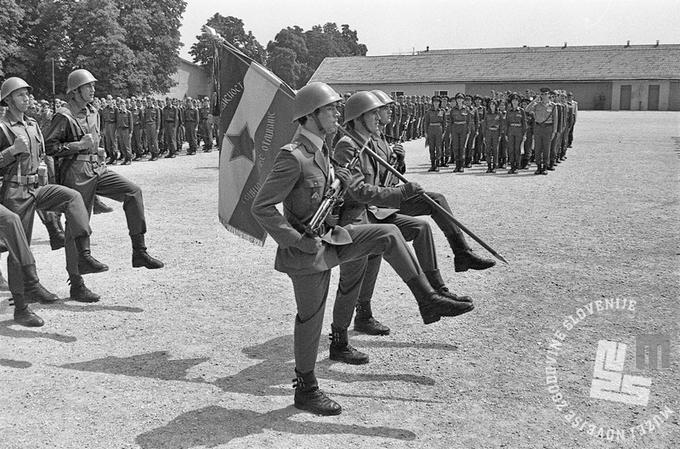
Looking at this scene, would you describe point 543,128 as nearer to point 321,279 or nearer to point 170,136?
point 170,136

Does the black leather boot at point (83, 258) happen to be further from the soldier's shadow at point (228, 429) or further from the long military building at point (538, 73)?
the long military building at point (538, 73)

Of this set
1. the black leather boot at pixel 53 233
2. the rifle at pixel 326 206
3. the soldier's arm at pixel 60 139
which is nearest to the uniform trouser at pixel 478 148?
the black leather boot at pixel 53 233

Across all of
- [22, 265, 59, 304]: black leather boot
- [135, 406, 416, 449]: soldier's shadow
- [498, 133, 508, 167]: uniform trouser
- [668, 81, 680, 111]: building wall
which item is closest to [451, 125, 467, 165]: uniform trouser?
[498, 133, 508, 167]: uniform trouser

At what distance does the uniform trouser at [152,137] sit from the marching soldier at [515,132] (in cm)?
1056

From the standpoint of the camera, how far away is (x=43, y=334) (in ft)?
20.0

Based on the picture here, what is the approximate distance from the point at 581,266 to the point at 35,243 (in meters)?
7.06

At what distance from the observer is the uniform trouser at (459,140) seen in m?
18.1

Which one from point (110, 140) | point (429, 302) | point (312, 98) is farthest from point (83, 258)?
point (110, 140)

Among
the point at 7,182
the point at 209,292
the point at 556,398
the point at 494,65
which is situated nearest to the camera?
the point at 556,398

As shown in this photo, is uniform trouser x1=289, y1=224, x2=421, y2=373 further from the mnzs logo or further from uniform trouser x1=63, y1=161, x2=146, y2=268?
uniform trouser x1=63, y1=161, x2=146, y2=268

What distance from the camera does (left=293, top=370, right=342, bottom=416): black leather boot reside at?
442cm

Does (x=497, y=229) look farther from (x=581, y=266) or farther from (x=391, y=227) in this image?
(x=391, y=227)

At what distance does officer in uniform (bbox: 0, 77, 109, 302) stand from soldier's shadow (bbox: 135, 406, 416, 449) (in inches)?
111

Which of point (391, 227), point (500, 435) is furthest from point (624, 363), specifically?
point (391, 227)
